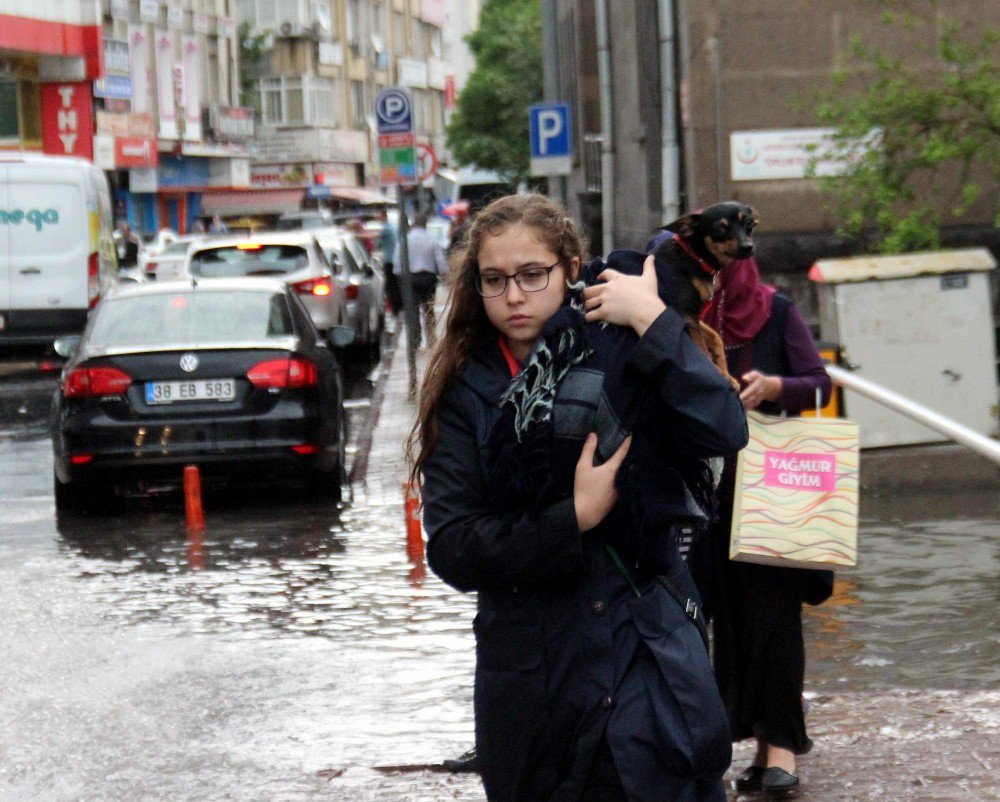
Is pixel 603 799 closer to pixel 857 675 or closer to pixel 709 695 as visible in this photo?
pixel 709 695

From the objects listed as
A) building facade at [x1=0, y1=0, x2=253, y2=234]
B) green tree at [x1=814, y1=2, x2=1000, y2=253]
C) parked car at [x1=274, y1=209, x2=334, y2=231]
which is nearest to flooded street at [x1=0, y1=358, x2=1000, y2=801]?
green tree at [x1=814, y1=2, x2=1000, y2=253]

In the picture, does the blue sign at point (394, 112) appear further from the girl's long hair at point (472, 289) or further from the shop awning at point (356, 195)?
the shop awning at point (356, 195)

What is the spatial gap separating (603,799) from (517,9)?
70055 mm

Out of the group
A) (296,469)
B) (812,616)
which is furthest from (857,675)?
(296,469)

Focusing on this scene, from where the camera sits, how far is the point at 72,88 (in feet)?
157

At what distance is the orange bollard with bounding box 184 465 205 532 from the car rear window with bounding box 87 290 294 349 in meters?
1.01

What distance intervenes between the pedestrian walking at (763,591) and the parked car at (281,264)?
16.1 m

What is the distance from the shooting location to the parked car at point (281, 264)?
2134cm

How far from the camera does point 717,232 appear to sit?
12.9 feet

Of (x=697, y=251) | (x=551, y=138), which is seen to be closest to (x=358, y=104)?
(x=551, y=138)

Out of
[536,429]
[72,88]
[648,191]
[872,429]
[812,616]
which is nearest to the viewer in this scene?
[536,429]

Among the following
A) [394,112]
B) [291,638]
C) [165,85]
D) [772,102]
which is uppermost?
[165,85]

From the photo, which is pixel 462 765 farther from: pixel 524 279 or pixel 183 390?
pixel 183 390

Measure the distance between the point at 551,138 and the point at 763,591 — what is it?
16.6 m
